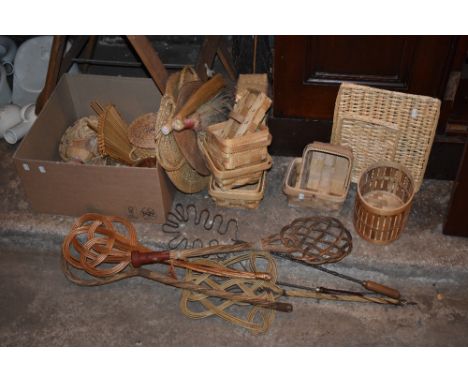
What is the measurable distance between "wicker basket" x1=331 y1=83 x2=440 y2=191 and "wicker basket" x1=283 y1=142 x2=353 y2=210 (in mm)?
130

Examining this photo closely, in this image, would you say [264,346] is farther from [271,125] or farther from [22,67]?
[22,67]

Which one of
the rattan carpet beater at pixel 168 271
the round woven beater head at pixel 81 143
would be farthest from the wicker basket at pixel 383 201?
the round woven beater head at pixel 81 143

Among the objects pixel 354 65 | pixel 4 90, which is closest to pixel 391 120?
pixel 354 65

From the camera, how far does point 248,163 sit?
3.14 metres

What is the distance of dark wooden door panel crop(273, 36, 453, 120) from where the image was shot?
304cm

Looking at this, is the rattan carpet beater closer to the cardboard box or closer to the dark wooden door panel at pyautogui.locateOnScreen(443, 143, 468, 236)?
the cardboard box

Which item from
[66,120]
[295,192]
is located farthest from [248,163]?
[66,120]

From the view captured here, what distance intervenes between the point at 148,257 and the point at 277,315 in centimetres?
81

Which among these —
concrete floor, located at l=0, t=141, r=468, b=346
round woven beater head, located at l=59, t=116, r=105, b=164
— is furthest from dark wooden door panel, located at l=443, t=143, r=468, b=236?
round woven beater head, located at l=59, t=116, r=105, b=164

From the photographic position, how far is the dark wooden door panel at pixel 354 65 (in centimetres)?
304

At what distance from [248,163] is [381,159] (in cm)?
86

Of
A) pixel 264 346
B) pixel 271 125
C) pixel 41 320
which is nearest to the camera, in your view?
pixel 264 346

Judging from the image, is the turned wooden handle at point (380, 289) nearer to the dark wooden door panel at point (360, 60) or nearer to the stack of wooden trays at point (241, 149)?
the stack of wooden trays at point (241, 149)

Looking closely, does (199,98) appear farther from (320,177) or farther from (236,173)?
(320,177)
